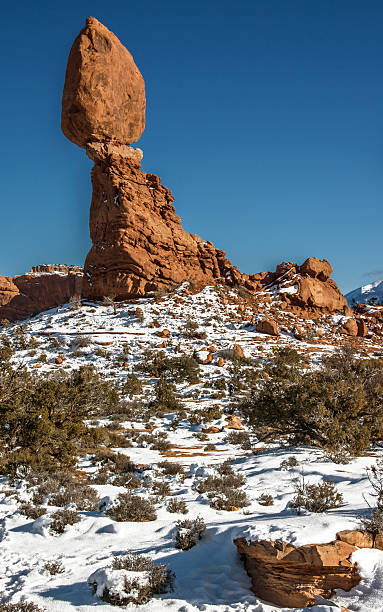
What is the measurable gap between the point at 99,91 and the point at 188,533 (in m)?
36.2

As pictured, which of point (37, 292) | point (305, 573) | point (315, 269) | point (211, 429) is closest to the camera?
point (305, 573)

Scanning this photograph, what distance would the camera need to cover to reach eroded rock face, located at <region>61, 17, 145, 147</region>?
104ft

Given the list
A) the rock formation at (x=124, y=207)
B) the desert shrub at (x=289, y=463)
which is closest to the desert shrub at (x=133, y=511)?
the desert shrub at (x=289, y=463)

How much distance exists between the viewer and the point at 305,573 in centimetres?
308

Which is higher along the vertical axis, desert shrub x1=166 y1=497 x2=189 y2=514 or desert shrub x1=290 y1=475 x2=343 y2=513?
desert shrub x1=290 y1=475 x2=343 y2=513

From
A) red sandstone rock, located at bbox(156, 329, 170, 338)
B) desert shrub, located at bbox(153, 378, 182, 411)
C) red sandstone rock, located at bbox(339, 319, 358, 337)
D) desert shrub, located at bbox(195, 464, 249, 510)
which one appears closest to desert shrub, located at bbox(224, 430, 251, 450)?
desert shrub, located at bbox(195, 464, 249, 510)

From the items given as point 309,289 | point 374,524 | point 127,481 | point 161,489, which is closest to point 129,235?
point 309,289

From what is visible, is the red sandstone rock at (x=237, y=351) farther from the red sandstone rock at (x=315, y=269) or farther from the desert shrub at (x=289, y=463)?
the red sandstone rock at (x=315, y=269)

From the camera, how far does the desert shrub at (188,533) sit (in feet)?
14.0

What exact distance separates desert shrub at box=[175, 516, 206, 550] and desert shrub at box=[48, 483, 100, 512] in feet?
5.65

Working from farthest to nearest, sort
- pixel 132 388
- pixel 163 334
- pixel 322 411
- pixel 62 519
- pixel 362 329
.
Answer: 1. pixel 362 329
2. pixel 163 334
3. pixel 132 388
4. pixel 322 411
5. pixel 62 519

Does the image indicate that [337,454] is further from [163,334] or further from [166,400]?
[163,334]

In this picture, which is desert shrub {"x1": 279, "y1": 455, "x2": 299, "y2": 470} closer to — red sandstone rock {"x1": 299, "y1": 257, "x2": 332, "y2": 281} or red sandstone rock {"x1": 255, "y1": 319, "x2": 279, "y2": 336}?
red sandstone rock {"x1": 255, "y1": 319, "x2": 279, "y2": 336}

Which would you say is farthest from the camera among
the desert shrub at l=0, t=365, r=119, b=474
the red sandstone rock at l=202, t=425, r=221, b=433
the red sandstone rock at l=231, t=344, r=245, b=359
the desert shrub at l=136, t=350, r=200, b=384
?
the red sandstone rock at l=231, t=344, r=245, b=359
